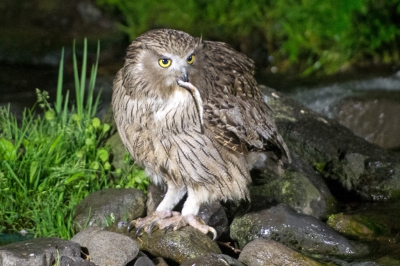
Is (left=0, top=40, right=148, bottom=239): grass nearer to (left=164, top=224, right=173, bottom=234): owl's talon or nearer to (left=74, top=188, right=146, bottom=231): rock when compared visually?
(left=74, top=188, right=146, bottom=231): rock

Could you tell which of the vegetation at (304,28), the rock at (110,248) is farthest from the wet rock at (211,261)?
the vegetation at (304,28)

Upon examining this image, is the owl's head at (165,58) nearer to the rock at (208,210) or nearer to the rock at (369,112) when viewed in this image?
the rock at (208,210)

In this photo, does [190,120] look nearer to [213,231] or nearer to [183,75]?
[183,75]

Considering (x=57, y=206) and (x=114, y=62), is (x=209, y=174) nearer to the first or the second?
(x=57, y=206)

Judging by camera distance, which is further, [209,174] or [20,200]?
[20,200]

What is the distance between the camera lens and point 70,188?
559 centimetres

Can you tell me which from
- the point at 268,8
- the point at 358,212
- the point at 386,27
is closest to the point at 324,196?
the point at 358,212

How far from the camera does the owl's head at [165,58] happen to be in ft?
14.3

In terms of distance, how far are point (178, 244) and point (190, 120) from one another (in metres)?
0.85

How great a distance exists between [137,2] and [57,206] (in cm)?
728

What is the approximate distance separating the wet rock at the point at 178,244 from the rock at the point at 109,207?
359 mm

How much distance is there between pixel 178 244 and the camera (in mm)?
4656

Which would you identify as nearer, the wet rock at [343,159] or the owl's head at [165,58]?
the owl's head at [165,58]

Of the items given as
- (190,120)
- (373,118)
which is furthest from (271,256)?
(373,118)
